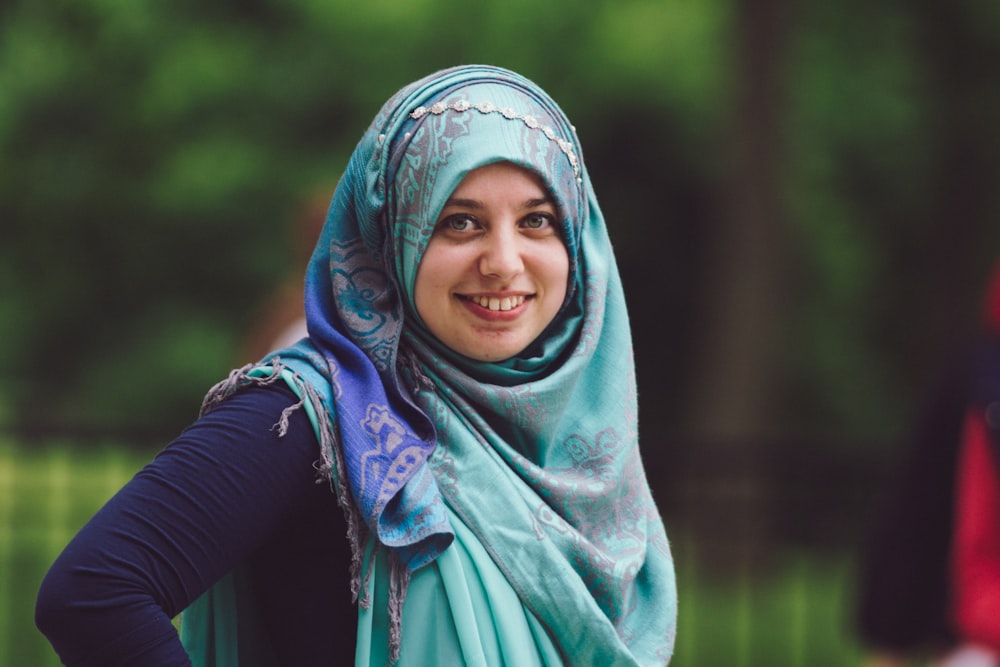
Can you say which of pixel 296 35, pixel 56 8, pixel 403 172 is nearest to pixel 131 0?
pixel 56 8

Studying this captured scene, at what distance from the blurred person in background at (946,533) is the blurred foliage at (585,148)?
20.7 feet

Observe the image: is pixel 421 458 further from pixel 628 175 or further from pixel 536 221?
pixel 628 175

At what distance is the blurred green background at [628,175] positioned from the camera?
1016 centimetres

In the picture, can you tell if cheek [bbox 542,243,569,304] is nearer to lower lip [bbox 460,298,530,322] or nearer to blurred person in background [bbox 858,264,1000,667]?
lower lip [bbox 460,298,530,322]

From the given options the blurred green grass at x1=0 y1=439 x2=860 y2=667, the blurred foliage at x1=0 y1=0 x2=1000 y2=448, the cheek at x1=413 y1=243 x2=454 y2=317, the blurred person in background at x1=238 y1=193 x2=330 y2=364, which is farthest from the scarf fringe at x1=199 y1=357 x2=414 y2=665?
the blurred foliage at x1=0 y1=0 x2=1000 y2=448

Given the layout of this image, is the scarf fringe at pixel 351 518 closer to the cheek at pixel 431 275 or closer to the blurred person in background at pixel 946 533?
the cheek at pixel 431 275

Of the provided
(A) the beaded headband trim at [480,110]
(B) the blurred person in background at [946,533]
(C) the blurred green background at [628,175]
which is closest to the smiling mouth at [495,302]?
(A) the beaded headband trim at [480,110]

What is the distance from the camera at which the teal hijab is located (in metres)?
2.08

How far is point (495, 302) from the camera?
218cm

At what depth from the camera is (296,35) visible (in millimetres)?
12273

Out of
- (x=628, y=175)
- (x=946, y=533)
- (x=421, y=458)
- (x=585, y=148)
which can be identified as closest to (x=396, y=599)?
(x=421, y=458)

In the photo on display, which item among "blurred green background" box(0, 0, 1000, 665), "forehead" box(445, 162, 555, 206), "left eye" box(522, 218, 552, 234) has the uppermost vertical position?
"blurred green background" box(0, 0, 1000, 665)

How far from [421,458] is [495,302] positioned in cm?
27

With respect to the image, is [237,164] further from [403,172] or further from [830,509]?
[403,172]
